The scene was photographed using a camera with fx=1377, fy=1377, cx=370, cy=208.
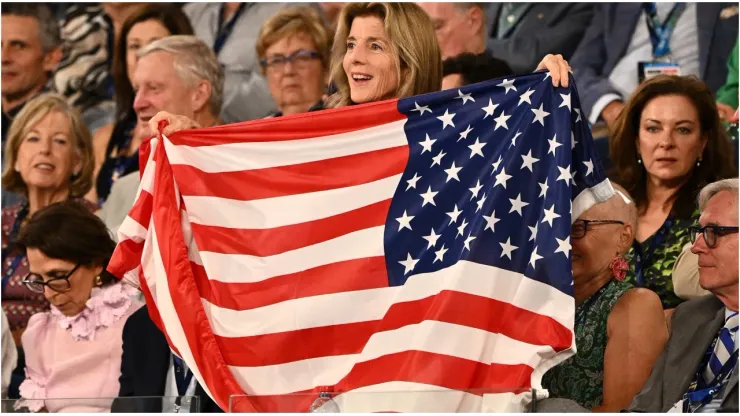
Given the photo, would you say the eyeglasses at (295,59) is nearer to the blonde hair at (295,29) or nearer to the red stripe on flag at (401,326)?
the blonde hair at (295,29)

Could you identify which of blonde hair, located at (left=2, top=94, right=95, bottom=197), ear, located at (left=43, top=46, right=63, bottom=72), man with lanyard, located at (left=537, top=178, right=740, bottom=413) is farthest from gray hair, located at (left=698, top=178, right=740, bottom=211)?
ear, located at (left=43, top=46, right=63, bottom=72)

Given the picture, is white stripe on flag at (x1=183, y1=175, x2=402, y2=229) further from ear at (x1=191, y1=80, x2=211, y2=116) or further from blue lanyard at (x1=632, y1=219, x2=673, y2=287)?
ear at (x1=191, y1=80, x2=211, y2=116)

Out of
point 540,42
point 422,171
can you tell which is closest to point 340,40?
point 422,171

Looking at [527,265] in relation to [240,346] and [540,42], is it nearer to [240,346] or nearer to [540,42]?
[240,346]

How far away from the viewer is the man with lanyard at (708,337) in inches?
197

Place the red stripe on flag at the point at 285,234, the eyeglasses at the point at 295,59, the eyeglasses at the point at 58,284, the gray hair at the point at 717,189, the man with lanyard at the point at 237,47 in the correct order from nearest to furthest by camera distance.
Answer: the red stripe on flag at the point at 285,234, the gray hair at the point at 717,189, the eyeglasses at the point at 58,284, the eyeglasses at the point at 295,59, the man with lanyard at the point at 237,47

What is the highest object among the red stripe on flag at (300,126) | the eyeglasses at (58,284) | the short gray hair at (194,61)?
the short gray hair at (194,61)

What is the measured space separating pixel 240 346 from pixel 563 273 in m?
1.25

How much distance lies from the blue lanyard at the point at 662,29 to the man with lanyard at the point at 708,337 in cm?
166

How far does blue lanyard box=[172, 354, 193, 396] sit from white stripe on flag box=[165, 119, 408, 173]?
0.90 meters

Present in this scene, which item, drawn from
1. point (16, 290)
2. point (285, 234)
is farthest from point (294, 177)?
point (16, 290)

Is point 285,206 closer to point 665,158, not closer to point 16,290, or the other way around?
point 665,158

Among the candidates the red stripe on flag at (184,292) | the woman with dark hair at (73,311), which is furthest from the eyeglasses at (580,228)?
the woman with dark hair at (73,311)

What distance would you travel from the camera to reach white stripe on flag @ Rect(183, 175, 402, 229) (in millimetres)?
5277
